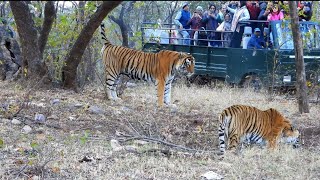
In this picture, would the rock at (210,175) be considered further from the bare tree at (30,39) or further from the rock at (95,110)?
the bare tree at (30,39)

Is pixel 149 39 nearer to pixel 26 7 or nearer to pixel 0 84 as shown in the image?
pixel 0 84

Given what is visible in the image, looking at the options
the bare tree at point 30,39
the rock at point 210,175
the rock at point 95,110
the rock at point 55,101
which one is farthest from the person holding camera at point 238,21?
the rock at point 210,175

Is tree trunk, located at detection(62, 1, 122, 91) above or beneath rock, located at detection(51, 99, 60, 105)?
above

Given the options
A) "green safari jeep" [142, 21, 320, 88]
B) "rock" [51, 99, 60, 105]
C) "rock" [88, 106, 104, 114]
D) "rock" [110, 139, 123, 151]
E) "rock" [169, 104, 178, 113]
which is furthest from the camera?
"green safari jeep" [142, 21, 320, 88]

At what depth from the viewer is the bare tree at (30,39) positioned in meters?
9.59

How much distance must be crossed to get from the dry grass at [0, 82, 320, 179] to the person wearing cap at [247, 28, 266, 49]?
5.66 ft

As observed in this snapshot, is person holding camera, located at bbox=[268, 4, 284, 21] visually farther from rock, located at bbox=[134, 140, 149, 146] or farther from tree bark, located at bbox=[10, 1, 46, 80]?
rock, located at bbox=[134, 140, 149, 146]

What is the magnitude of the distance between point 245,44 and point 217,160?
293 inches

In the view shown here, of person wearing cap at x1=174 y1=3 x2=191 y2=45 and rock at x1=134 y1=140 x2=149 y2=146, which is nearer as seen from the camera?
rock at x1=134 y1=140 x2=149 y2=146

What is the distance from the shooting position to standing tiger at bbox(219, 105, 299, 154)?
329 inches

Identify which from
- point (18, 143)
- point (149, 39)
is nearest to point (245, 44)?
point (149, 39)

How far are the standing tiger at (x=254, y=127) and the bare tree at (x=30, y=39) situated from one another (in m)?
3.07

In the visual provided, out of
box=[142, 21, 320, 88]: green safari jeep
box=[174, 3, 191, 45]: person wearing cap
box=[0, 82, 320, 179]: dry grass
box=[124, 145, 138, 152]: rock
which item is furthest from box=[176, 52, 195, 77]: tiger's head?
box=[124, 145, 138, 152]: rock

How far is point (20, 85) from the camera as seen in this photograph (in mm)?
11188
